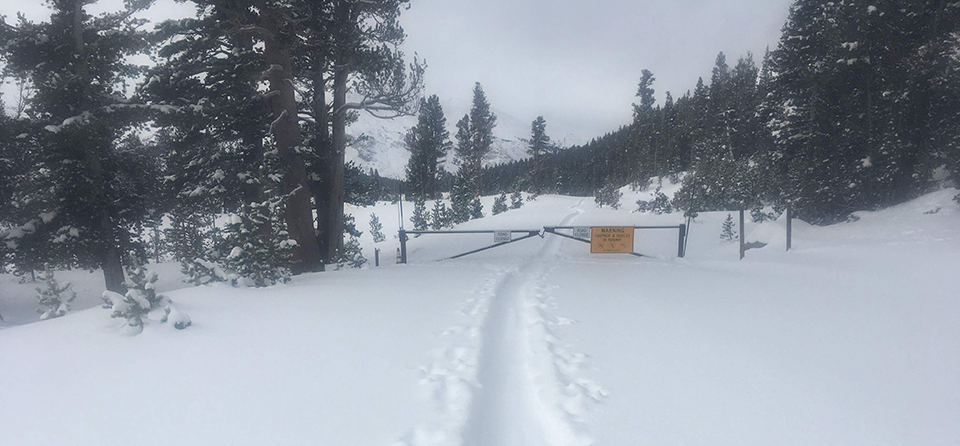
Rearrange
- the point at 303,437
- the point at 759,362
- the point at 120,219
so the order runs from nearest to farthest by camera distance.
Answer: the point at 303,437
the point at 759,362
the point at 120,219

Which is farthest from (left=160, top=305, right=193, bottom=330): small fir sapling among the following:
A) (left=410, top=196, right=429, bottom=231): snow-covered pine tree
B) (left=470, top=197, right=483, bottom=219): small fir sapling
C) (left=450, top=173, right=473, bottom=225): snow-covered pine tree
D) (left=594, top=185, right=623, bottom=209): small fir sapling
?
(left=594, top=185, right=623, bottom=209): small fir sapling

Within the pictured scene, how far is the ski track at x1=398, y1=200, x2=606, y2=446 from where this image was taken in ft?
11.2

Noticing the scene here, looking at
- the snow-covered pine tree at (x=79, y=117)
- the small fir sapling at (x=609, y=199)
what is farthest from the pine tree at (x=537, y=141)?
the snow-covered pine tree at (x=79, y=117)

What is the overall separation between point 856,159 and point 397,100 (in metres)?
18.1

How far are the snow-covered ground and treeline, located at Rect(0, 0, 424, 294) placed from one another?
569 centimetres

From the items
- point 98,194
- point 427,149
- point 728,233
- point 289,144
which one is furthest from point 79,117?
point 427,149

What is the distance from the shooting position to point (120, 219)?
14.7 metres

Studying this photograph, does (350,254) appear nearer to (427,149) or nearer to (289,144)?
(289,144)

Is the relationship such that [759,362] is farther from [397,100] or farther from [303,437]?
[397,100]

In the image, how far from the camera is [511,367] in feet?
15.7

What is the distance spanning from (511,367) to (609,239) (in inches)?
363

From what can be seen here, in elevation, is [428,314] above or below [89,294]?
above

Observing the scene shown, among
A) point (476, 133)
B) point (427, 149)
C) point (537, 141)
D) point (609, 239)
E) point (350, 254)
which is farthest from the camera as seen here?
point (537, 141)

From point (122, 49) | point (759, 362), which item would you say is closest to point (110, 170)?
point (122, 49)
